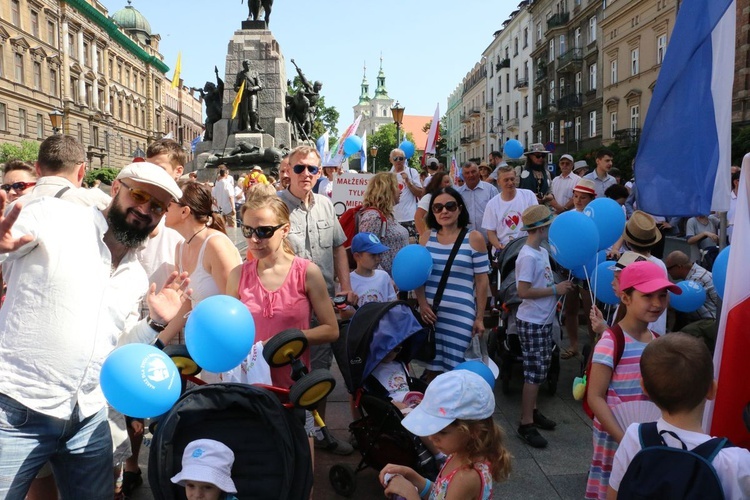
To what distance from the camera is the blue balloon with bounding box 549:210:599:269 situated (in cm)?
377

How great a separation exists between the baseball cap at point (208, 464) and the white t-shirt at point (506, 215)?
15.0 ft

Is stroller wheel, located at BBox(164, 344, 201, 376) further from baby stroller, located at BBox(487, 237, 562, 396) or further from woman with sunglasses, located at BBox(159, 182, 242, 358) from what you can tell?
baby stroller, located at BBox(487, 237, 562, 396)

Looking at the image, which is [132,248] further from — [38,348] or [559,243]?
[559,243]

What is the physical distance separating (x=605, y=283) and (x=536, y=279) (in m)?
0.54

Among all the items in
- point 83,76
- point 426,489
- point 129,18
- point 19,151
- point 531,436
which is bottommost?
point 531,436

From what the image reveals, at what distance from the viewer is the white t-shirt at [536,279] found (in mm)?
4430

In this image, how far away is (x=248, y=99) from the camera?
17.5m

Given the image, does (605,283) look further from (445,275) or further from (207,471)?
(207,471)

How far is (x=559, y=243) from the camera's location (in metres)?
3.85

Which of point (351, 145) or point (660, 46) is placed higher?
point (660, 46)

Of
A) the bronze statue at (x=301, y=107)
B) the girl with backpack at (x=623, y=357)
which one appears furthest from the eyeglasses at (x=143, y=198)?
the bronze statue at (x=301, y=107)

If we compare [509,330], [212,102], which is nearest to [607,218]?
[509,330]

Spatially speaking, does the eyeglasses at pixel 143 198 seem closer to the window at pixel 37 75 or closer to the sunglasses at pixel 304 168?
the sunglasses at pixel 304 168

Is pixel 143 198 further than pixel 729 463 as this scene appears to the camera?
Yes
